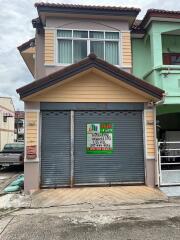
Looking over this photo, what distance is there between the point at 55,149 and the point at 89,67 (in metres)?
3.24

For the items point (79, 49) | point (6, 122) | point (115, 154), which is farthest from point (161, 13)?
point (6, 122)

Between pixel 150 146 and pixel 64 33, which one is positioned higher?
pixel 64 33

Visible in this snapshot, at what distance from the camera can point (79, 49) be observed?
41.8 ft

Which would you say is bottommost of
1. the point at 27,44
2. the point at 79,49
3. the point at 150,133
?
the point at 150,133

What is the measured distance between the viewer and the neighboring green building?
1209 centimetres

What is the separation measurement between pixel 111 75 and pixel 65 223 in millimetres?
5598

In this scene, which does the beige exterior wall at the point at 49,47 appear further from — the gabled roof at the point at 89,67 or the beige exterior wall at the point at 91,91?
the gabled roof at the point at 89,67

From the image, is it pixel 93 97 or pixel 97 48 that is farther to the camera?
pixel 97 48

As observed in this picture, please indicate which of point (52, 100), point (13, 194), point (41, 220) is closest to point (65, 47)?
point (52, 100)

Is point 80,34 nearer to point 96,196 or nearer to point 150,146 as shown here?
point 150,146

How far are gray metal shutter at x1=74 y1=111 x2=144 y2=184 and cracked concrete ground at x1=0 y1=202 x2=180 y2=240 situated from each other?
7.67 feet

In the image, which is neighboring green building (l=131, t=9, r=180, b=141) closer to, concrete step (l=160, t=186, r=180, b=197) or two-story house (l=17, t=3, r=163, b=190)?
two-story house (l=17, t=3, r=163, b=190)

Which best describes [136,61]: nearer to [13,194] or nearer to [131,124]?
[131,124]

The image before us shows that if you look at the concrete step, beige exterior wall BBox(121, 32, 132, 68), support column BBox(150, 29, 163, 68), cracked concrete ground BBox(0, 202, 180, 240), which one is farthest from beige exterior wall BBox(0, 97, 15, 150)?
cracked concrete ground BBox(0, 202, 180, 240)
